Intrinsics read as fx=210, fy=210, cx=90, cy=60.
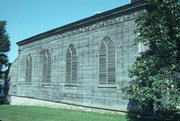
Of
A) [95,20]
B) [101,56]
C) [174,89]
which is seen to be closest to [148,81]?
[174,89]

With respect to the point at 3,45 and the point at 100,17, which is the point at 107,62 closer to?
the point at 100,17

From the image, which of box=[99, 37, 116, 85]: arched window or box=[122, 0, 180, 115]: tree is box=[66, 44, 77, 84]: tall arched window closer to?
box=[99, 37, 116, 85]: arched window

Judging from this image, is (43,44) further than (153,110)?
Yes

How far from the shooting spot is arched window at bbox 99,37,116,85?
51.0 feet

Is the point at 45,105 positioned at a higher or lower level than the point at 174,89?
lower

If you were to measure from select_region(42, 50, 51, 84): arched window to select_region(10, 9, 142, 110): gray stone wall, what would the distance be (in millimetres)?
636

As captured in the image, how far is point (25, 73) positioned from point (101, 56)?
14060 mm

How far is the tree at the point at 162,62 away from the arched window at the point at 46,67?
13747 millimetres

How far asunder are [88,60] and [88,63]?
0.25 m

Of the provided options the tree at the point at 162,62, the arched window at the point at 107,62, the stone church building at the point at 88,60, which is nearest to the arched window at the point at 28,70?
the stone church building at the point at 88,60

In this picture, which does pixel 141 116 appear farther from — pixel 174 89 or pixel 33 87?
pixel 33 87

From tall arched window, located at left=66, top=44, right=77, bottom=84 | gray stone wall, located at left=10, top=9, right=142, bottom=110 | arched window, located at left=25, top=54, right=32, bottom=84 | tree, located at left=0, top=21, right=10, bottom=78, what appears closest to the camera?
gray stone wall, located at left=10, top=9, right=142, bottom=110

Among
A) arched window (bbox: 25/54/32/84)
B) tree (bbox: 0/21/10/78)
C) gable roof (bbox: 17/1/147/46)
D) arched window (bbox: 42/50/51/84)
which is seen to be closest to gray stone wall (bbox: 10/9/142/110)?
gable roof (bbox: 17/1/147/46)

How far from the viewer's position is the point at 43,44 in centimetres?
2408
